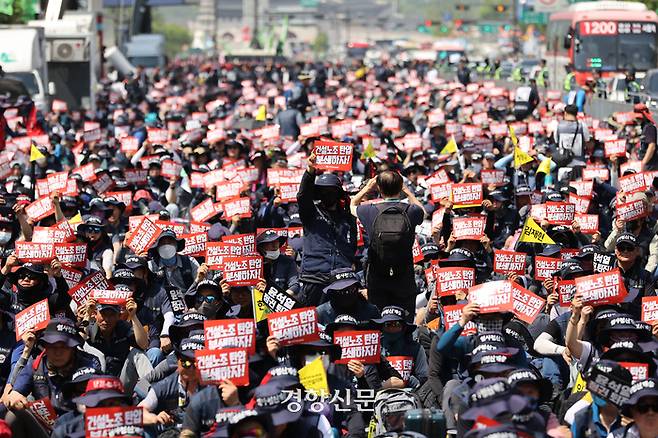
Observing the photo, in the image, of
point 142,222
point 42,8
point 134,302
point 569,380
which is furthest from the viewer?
point 42,8

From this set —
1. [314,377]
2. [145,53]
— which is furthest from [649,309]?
[145,53]

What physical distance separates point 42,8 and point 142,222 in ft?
140

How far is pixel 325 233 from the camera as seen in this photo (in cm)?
1217

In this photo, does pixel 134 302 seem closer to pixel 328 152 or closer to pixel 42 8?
pixel 328 152

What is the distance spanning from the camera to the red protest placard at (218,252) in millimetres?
12688

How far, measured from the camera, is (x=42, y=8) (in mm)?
55094

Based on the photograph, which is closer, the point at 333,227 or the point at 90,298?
the point at 90,298

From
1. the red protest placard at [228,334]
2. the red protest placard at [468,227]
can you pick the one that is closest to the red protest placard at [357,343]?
the red protest placard at [228,334]

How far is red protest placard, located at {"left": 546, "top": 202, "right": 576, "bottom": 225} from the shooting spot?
14.5 meters

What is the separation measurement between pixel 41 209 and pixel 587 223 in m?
5.30

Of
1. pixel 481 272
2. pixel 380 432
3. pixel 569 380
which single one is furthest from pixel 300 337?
pixel 481 272

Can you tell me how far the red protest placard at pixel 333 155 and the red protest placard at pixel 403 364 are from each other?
306 centimetres

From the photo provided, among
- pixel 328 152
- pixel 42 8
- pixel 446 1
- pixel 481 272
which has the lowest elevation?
pixel 446 1

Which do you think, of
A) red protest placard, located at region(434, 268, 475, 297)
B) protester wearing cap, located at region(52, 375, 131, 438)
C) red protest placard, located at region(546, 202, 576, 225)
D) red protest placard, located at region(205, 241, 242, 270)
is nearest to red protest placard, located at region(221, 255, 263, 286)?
red protest placard, located at region(205, 241, 242, 270)
